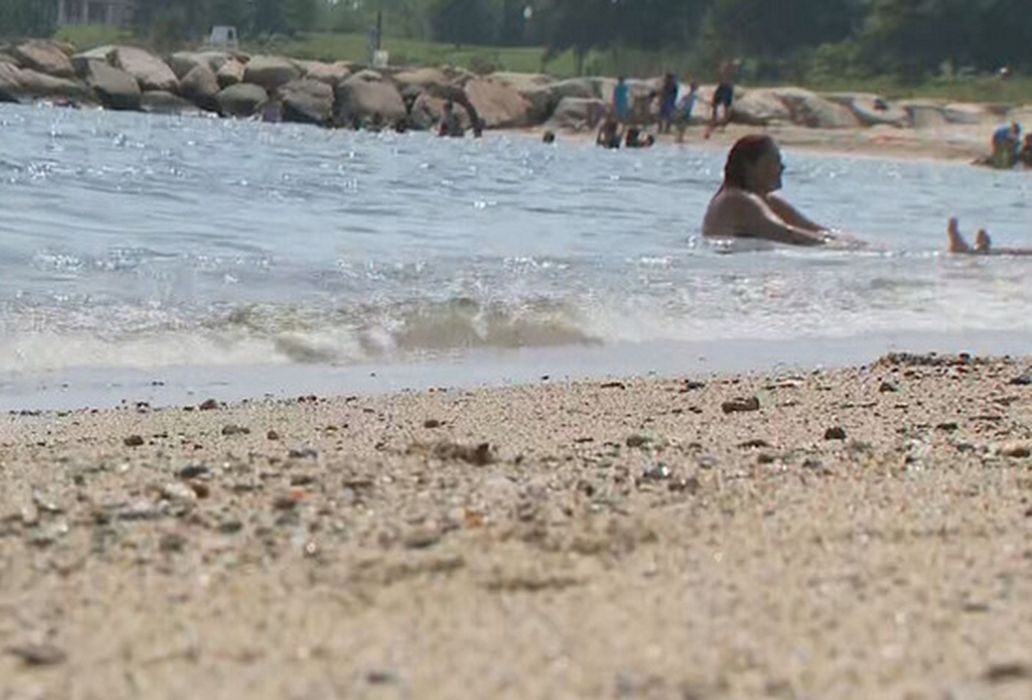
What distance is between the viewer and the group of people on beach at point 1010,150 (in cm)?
3080

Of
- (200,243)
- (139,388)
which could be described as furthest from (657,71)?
(139,388)

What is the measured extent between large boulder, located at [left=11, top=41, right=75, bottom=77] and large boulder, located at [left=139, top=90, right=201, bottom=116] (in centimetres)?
170

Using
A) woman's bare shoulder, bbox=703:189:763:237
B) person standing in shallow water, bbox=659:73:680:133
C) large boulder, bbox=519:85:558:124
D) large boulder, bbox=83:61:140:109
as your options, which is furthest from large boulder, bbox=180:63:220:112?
woman's bare shoulder, bbox=703:189:763:237

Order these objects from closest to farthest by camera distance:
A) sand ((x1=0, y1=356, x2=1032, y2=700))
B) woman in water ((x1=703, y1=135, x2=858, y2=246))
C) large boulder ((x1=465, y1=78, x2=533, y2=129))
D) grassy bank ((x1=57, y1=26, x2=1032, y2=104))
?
sand ((x1=0, y1=356, x2=1032, y2=700)) < woman in water ((x1=703, y1=135, x2=858, y2=246)) < large boulder ((x1=465, y1=78, x2=533, y2=129)) < grassy bank ((x1=57, y1=26, x2=1032, y2=104))

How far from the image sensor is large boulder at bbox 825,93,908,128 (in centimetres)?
3950

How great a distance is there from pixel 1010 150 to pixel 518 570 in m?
30.0

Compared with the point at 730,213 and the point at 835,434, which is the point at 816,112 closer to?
the point at 730,213

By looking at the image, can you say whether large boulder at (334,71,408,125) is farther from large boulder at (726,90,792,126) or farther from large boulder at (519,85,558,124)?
large boulder at (726,90,792,126)

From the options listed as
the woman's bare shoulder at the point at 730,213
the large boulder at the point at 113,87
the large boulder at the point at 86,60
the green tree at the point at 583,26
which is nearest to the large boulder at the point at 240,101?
the large boulder at the point at 113,87

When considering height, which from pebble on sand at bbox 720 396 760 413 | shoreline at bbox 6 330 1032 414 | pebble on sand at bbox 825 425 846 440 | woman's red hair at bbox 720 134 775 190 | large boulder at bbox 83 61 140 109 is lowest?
large boulder at bbox 83 61 140 109

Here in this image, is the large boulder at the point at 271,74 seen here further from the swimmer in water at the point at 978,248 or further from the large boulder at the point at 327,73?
the swimmer in water at the point at 978,248

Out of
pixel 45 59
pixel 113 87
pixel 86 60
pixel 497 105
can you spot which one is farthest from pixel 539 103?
pixel 45 59

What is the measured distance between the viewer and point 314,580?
2.27m

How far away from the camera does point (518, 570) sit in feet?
7.59
